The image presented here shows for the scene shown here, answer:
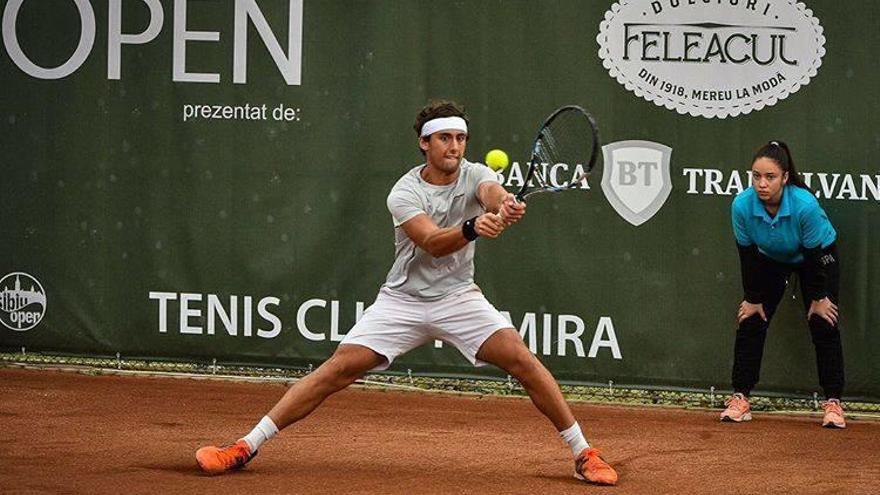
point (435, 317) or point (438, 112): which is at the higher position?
point (438, 112)

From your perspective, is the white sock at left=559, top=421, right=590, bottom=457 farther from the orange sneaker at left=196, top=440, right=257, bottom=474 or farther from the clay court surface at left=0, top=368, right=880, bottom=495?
the orange sneaker at left=196, top=440, right=257, bottom=474

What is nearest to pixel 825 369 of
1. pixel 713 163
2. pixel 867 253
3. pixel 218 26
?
pixel 867 253

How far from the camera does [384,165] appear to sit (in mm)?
8805

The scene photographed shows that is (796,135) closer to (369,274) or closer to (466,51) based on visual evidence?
(466,51)

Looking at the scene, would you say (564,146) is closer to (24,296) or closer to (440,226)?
(440,226)

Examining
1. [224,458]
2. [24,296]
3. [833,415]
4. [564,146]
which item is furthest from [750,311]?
[24,296]

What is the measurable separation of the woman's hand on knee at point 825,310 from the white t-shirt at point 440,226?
7.38 feet

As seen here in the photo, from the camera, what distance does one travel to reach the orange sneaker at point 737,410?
A: 822 centimetres

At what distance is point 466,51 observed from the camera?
867 centimetres

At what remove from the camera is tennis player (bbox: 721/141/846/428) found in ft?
25.9

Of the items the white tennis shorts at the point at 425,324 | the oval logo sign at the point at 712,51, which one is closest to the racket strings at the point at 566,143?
the oval logo sign at the point at 712,51

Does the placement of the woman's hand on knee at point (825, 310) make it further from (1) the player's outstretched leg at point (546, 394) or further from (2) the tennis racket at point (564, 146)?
(1) the player's outstretched leg at point (546, 394)

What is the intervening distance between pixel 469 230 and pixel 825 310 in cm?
266

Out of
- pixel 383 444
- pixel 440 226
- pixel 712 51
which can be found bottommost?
pixel 383 444
